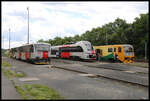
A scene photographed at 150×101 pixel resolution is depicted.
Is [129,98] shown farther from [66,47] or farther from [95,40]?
[95,40]

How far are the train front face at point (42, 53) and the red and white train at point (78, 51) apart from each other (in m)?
7.77

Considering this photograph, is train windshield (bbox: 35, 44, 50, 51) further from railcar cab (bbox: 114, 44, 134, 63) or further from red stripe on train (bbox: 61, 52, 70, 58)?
red stripe on train (bbox: 61, 52, 70, 58)

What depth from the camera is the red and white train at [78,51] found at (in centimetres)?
3103

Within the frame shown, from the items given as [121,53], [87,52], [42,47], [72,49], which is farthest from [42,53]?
[121,53]

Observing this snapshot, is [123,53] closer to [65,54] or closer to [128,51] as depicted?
[128,51]

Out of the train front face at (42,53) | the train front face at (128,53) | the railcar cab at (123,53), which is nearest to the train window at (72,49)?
the railcar cab at (123,53)

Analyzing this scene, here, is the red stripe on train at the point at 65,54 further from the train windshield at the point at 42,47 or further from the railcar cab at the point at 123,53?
the train windshield at the point at 42,47

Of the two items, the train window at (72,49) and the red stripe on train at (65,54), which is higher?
the train window at (72,49)

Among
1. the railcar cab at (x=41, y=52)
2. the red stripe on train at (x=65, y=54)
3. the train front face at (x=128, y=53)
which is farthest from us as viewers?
the red stripe on train at (x=65, y=54)

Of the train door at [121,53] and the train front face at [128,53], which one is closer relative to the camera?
the train door at [121,53]

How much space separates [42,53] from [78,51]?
9.38 meters

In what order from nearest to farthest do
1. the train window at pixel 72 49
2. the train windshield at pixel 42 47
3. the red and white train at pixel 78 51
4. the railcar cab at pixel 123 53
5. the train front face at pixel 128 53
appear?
the train windshield at pixel 42 47, the railcar cab at pixel 123 53, the train front face at pixel 128 53, the red and white train at pixel 78 51, the train window at pixel 72 49

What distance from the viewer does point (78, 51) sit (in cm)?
3275

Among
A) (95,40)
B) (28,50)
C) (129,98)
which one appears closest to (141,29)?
(95,40)
